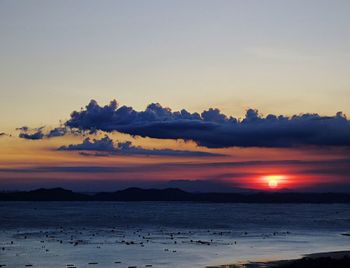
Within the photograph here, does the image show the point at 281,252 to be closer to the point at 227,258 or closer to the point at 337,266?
the point at 227,258

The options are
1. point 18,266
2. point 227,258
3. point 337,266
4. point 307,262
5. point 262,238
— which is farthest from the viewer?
point 262,238

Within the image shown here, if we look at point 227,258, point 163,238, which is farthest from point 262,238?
point 227,258

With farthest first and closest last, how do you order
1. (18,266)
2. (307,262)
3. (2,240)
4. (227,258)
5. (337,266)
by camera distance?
(2,240)
(227,258)
(18,266)
(307,262)
(337,266)

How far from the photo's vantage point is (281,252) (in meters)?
93.2

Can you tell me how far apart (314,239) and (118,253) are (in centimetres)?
4877

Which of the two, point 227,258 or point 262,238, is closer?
point 227,258

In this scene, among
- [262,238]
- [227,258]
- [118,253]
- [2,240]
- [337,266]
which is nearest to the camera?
[337,266]

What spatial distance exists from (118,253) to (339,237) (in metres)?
56.9

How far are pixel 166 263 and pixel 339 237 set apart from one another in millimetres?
60351

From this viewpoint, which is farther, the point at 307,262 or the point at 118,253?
the point at 118,253

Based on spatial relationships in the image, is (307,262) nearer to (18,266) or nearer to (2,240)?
(18,266)

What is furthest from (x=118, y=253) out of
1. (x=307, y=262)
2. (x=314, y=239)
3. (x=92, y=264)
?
(x=314, y=239)

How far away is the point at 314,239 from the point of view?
120750mm

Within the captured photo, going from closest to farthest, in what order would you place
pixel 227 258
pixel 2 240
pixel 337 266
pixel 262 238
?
1. pixel 337 266
2. pixel 227 258
3. pixel 2 240
4. pixel 262 238
